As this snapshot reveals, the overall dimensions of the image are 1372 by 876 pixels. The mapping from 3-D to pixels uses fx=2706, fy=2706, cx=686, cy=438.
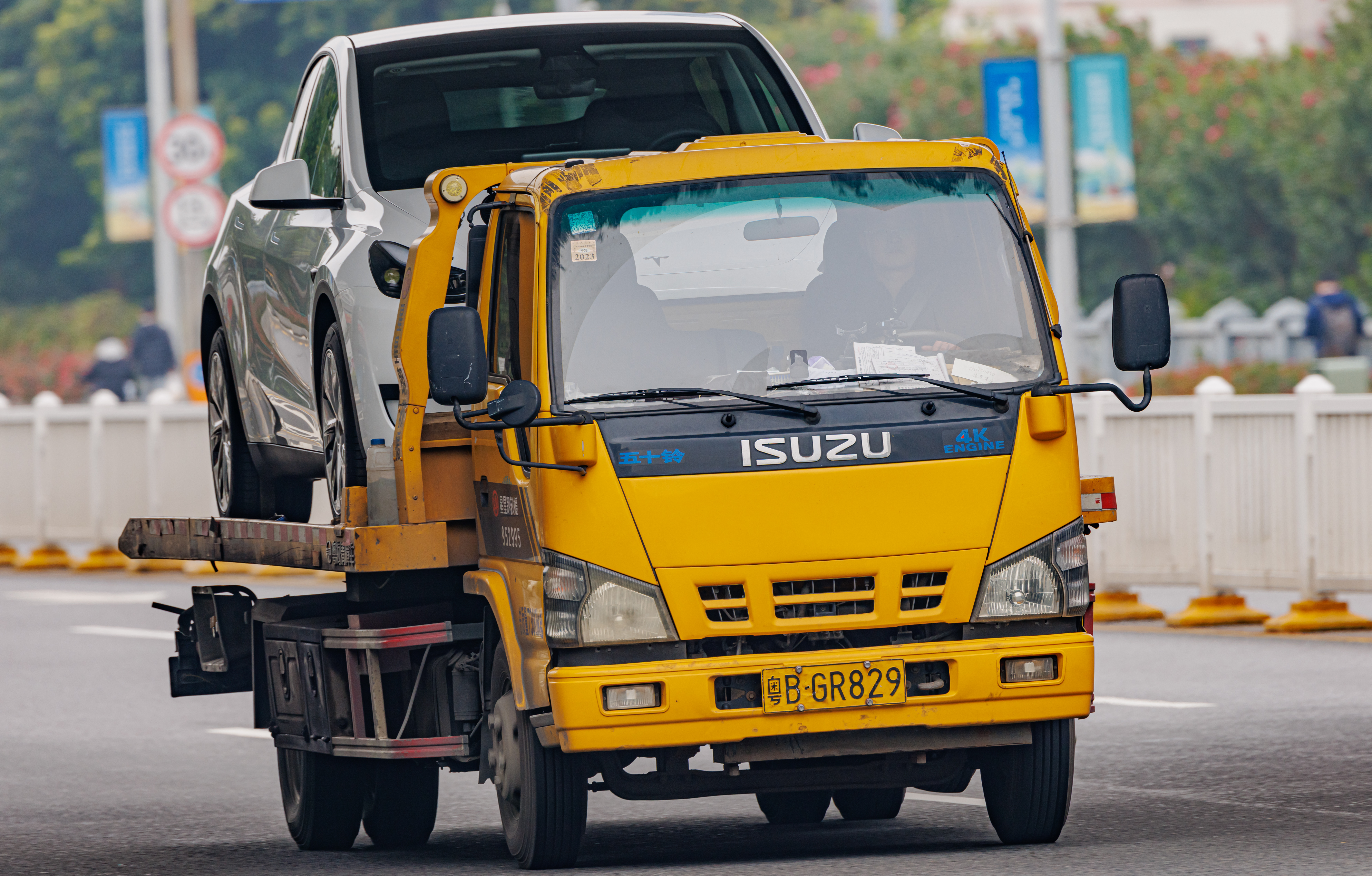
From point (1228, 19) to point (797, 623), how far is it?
8656cm

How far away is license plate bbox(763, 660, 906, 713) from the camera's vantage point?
7.70m

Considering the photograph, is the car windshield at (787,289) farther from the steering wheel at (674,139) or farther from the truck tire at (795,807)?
the truck tire at (795,807)

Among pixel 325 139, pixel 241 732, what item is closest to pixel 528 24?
pixel 325 139

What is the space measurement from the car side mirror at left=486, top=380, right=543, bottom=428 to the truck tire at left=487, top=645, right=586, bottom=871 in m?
0.83

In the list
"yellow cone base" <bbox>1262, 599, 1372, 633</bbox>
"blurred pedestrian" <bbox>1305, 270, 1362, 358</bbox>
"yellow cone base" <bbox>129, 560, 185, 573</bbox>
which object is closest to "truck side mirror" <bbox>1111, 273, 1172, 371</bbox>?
"yellow cone base" <bbox>1262, 599, 1372, 633</bbox>

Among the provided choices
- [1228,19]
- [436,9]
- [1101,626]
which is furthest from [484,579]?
[1228,19]

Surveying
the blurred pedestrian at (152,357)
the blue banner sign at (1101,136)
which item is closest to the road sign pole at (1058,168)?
the blue banner sign at (1101,136)

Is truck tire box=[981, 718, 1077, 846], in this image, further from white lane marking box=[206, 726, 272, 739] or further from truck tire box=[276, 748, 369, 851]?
white lane marking box=[206, 726, 272, 739]

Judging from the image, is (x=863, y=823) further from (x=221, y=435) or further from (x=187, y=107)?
(x=187, y=107)

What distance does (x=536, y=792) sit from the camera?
8031mm

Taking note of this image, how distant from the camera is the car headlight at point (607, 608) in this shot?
7672 millimetres

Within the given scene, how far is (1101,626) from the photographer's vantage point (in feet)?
55.6

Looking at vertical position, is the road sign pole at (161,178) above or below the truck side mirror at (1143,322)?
above

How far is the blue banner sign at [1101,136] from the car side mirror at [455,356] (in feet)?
64.7
